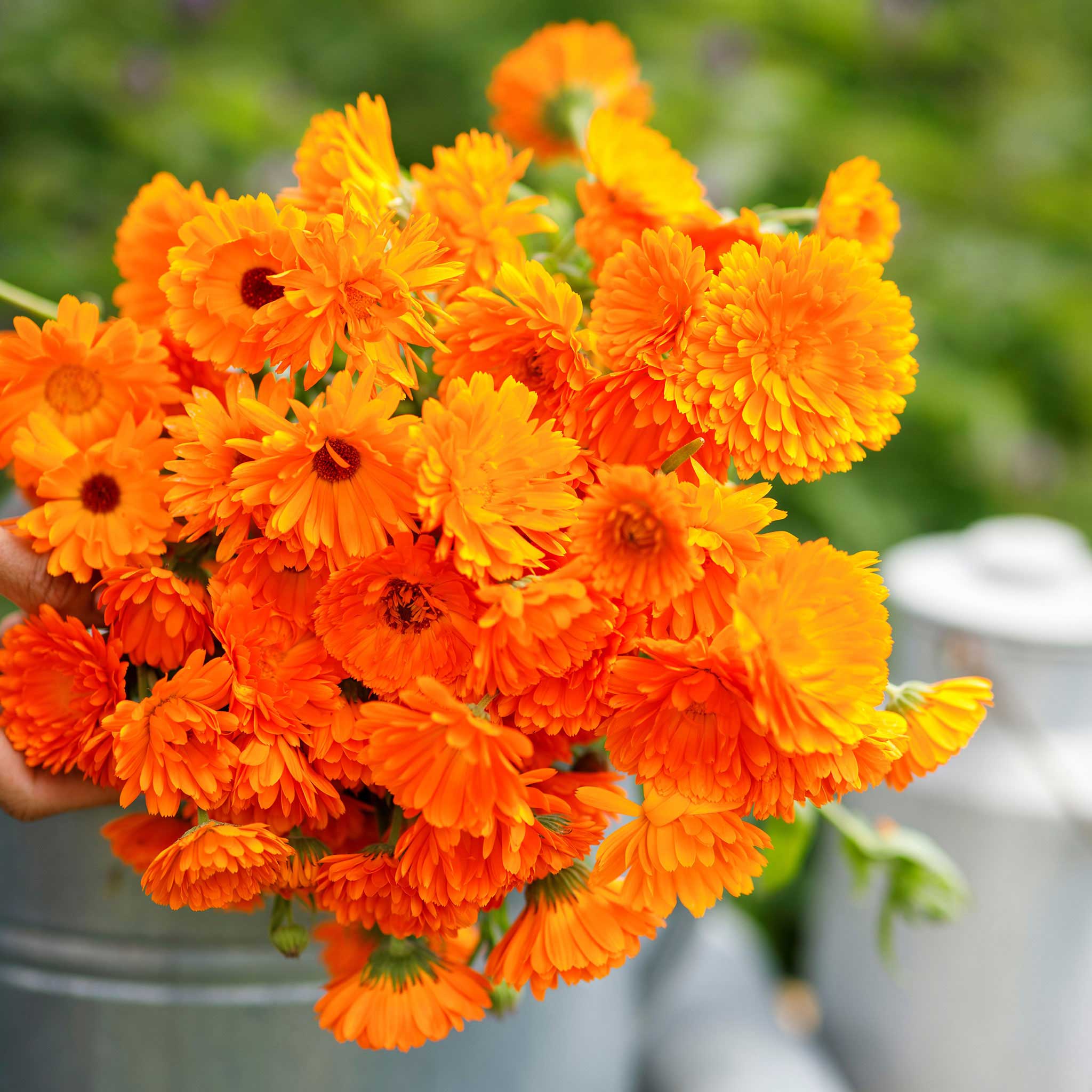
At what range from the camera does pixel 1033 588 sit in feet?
2.40

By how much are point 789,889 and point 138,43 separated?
1.42 meters

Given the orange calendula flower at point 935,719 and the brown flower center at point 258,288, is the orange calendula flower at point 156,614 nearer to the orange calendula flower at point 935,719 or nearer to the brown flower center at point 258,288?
the brown flower center at point 258,288

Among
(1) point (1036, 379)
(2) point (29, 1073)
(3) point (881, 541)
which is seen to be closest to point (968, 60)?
(1) point (1036, 379)

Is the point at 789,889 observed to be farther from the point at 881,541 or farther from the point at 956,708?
the point at 956,708

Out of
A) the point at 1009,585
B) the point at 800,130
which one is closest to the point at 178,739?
the point at 1009,585

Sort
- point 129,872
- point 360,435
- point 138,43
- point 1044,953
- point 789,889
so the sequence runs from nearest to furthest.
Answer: point 360,435, point 129,872, point 1044,953, point 789,889, point 138,43

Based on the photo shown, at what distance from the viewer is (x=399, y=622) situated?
30cm

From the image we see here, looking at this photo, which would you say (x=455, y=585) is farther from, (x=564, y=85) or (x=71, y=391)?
(x=564, y=85)

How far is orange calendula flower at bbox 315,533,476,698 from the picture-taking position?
30cm

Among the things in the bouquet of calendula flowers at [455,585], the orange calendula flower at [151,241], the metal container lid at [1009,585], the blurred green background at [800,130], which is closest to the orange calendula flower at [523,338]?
the bouquet of calendula flowers at [455,585]

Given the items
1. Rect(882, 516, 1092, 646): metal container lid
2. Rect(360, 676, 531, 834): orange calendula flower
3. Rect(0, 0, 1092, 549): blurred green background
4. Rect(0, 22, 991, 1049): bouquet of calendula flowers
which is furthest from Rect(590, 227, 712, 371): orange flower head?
Rect(0, 0, 1092, 549): blurred green background

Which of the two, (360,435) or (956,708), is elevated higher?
(360,435)

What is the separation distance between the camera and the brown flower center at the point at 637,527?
0.88 ft

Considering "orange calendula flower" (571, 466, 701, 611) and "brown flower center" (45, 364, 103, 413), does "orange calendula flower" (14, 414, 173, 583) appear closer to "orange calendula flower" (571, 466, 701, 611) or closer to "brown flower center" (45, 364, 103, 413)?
"brown flower center" (45, 364, 103, 413)
